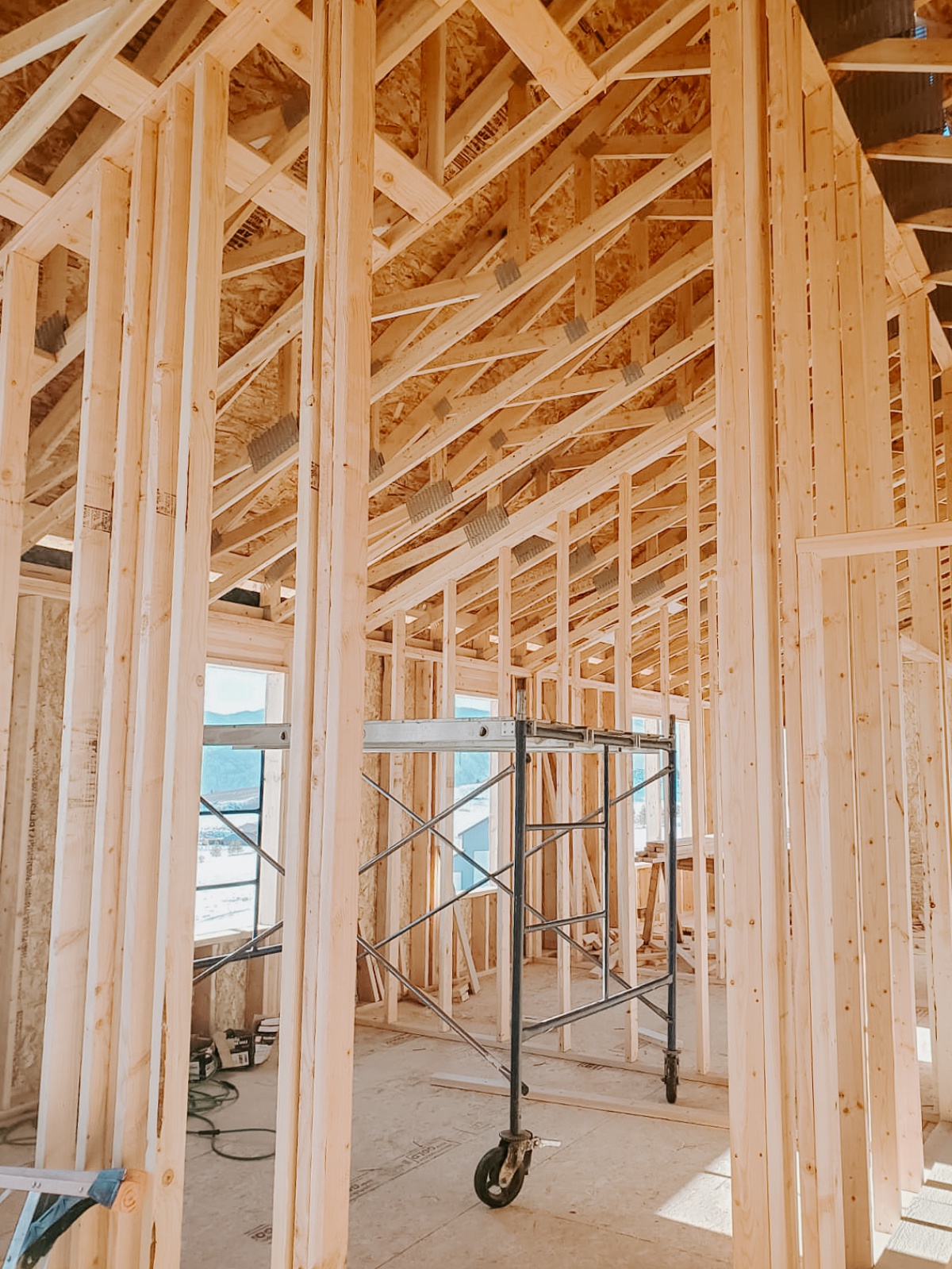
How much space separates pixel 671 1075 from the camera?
5.15m

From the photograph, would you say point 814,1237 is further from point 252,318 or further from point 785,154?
point 252,318

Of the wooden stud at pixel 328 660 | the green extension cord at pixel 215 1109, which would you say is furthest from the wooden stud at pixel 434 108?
the green extension cord at pixel 215 1109

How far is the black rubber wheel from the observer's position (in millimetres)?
3885

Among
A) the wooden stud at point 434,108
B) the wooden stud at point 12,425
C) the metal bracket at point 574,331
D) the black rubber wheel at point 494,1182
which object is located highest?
the wooden stud at point 434,108

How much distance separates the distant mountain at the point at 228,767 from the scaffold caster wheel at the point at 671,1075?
3023 mm

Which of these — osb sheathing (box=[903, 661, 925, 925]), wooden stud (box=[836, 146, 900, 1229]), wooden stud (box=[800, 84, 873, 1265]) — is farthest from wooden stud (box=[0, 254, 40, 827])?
osb sheathing (box=[903, 661, 925, 925])

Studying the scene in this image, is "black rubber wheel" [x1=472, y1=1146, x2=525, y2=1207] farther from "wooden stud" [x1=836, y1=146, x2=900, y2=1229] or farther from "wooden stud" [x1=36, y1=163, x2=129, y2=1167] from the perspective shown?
"wooden stud" [x1=36, y1=163, x2=129, y2=1167]

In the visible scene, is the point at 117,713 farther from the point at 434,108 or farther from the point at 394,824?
the point at 394,824

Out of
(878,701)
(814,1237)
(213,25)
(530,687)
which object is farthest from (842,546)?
(530,687)

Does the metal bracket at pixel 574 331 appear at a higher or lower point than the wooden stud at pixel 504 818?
higher

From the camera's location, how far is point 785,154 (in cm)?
321

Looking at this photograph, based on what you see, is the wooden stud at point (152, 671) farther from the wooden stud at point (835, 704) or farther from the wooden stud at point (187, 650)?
the wooden stud at point (835, 704)

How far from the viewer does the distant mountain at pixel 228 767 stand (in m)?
6.27

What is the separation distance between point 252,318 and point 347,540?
101 inches
